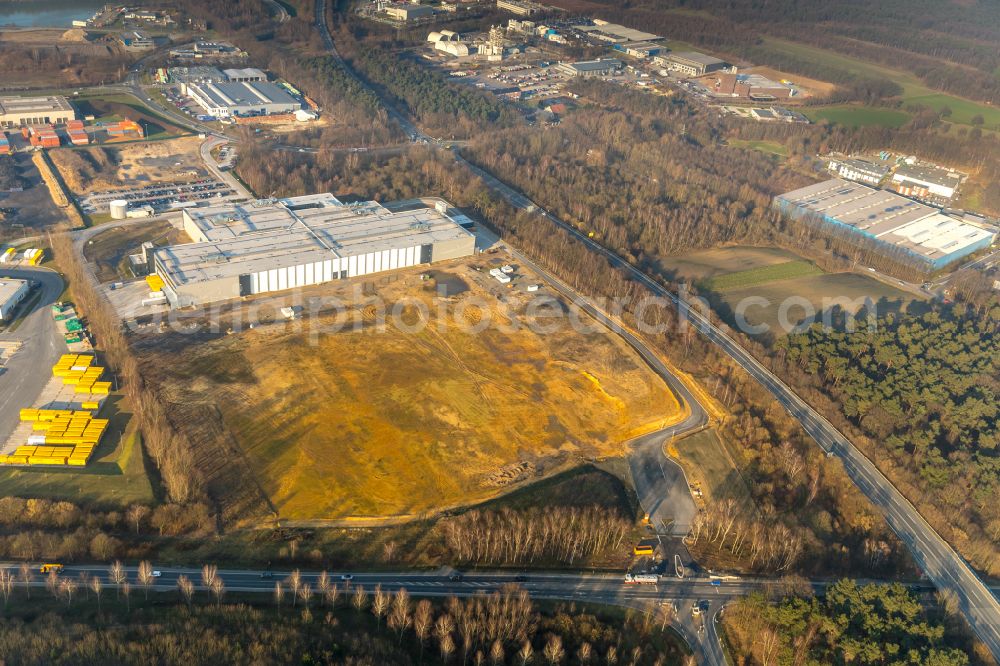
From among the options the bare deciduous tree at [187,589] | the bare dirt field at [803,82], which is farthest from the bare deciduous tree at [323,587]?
the bare dirt field at [803,82]

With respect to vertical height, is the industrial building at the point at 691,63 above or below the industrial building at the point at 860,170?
above

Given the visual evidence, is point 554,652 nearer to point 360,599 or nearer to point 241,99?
point 360,599

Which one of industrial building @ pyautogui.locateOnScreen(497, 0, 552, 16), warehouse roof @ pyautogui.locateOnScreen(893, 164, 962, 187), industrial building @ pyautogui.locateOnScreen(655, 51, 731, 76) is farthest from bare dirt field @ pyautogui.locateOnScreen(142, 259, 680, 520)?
industrial building @ pyautogui.locateOnScreen(497, 0, 552, 16)

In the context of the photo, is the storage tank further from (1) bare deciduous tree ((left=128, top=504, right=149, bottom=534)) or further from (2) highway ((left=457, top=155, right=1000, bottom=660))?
(2) highway ((left=457, top=155, right=1000, bottom=660))

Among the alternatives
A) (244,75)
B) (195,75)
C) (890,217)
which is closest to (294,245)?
(244,75)

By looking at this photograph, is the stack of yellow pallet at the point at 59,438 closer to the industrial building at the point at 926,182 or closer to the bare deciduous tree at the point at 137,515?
the bare deciduous tree at the point at 137,515

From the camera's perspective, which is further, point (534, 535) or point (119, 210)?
point (119, 210)

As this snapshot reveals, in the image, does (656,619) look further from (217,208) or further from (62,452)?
(217,208)
